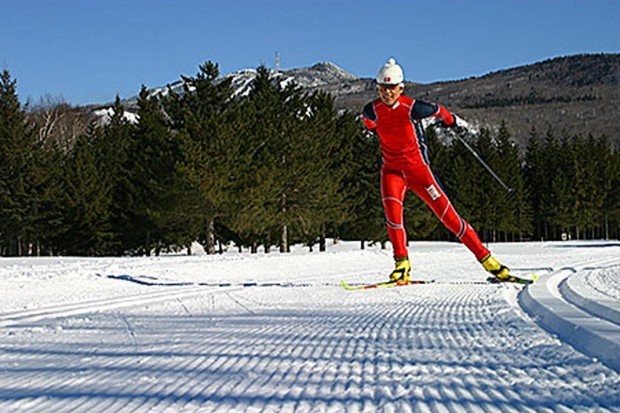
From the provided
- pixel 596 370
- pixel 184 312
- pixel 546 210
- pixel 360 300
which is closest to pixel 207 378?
pixel 596 370

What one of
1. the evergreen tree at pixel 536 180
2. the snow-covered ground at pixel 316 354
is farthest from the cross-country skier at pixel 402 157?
the evergreen tree at pixel 536 180

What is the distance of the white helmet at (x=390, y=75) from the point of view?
1241cm

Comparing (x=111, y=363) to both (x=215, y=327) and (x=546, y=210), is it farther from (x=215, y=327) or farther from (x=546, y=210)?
(x=546, y=210)

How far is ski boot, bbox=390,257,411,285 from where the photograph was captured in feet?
43.3

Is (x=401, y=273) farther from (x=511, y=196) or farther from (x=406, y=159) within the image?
(x=511, y=196)

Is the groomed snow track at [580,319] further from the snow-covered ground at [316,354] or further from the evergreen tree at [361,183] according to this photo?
the evergreen tree at [361,183]

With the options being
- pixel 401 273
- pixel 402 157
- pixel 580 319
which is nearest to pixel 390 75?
pixel 402 157

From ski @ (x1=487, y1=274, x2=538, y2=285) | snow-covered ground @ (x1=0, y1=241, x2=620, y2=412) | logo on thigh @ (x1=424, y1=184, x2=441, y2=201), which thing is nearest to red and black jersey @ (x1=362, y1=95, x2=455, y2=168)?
logo on thigh @ (x1=424, y1=184, x2=441, y2=201)

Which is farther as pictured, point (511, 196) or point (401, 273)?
point (511, 196)

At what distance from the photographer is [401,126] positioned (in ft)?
41.5

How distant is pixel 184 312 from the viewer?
9203mm

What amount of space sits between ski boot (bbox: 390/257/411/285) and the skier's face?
10.0 feet

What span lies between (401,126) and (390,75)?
940 millimetres

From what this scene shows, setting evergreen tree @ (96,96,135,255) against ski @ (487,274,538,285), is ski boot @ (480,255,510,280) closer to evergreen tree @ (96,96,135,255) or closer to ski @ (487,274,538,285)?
ski @ (487,274,538,285)
